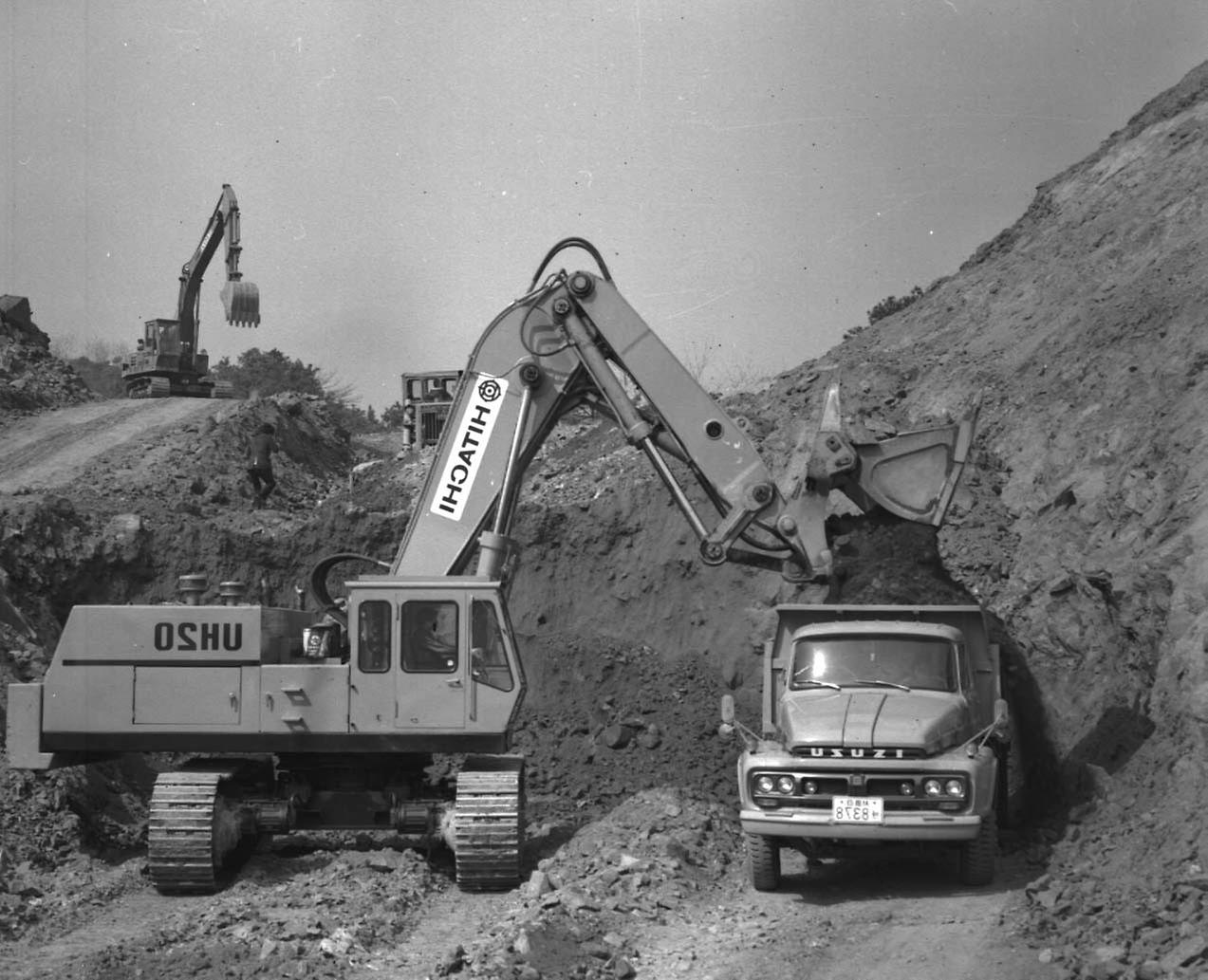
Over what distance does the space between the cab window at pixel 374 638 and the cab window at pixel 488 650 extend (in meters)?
0.75

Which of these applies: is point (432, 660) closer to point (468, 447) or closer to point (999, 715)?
point (468, 447)

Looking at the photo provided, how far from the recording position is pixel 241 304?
128ft

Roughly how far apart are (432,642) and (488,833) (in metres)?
1.71

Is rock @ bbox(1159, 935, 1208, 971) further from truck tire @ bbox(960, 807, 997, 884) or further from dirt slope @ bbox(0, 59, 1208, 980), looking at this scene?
truck tire @ bbox(960, 807, 997, 884)

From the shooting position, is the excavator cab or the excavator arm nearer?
the excavator cab

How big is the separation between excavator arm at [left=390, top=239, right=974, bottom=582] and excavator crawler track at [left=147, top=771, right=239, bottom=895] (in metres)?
2.66

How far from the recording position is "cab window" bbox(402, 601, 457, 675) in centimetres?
1345

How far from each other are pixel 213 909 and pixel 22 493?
43.3 ft

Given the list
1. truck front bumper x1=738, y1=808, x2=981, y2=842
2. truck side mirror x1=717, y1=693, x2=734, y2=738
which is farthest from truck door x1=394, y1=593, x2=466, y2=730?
→ truck front bumper x1=738, y1=808, x2=981, y2=842

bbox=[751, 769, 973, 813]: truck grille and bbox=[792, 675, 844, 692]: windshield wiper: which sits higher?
bbox=[792, 675, 844, 692]: windshield wiper

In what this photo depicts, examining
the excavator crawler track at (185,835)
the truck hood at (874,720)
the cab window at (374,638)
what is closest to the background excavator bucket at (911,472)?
the truck hood at (874,720)

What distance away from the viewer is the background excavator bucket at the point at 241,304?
38.9m

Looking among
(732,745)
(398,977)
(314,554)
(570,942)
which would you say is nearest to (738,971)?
(570,942)

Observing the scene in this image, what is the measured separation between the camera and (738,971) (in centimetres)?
1012
